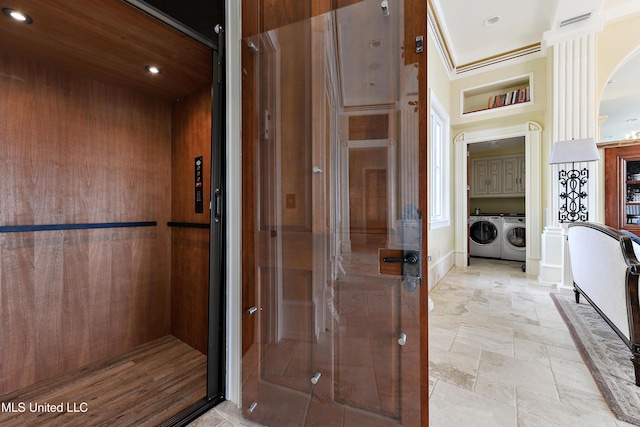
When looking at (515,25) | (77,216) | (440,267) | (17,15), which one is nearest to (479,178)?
(515,25)

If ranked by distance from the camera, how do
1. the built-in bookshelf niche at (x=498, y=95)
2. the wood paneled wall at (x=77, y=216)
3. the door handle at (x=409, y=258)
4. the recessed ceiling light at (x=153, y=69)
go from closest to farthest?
the door handle at (x=409, y=258)
the wood paneled wall at (x=77, y=216)
the recessed ceiling light at (x=153, y=69)
the built-in bookshelf niche at (x=498, y=95)

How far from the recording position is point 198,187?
212cm

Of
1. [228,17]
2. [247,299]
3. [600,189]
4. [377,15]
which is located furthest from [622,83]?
[247,299]

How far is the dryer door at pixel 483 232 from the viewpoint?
18.2 ft

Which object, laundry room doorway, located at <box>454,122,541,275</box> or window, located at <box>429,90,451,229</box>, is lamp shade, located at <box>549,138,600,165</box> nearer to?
laundry room doorway, located at <box>454,122,541,275</box>

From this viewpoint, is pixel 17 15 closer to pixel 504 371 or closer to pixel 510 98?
pixel 504 371

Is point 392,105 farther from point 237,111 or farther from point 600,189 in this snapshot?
point 600,189

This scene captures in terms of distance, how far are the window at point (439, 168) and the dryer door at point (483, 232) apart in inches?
73.9

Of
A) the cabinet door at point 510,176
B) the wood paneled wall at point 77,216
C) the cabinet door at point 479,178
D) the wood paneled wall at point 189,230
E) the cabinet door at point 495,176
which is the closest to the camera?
the wood paneled wall at point 77,216

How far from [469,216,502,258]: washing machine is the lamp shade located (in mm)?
2549

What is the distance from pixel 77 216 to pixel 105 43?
122cm

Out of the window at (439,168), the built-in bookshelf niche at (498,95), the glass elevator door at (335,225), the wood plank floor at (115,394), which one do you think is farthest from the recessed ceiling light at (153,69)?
the built-in bookshelf niche at (498,95)

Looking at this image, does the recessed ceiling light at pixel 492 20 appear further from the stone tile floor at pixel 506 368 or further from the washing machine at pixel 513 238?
the stone tile floor at pixel 506 368

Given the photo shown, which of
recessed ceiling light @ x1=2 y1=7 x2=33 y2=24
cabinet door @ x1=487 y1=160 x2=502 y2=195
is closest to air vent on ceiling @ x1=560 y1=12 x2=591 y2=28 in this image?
cabinet door @ x1=487 y1=160 x2=502 y2=195
